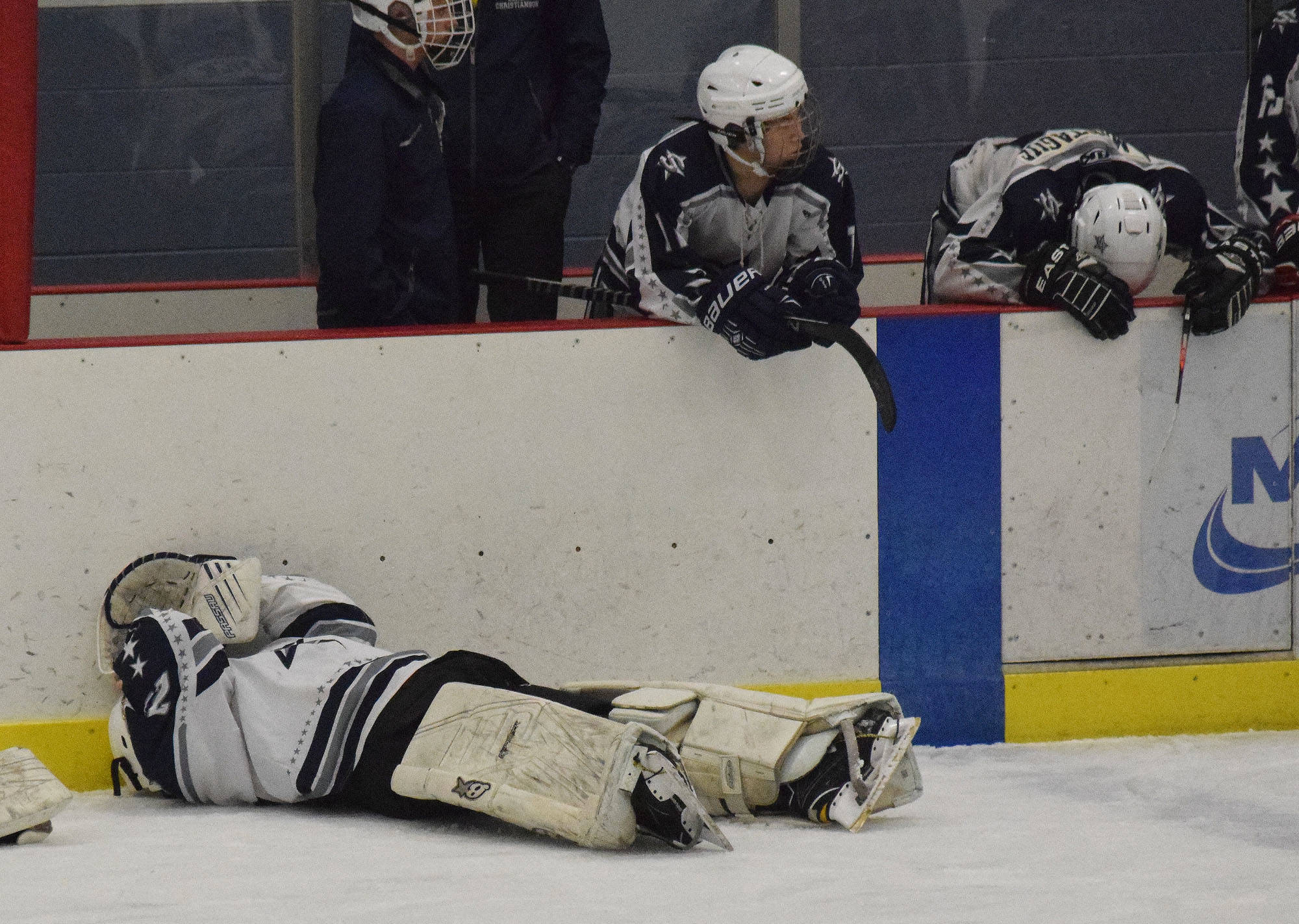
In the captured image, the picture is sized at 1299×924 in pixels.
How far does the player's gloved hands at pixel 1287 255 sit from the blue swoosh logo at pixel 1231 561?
49cm

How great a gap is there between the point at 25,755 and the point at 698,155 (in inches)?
65.9

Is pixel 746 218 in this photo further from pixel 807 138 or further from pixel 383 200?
pixel 383 200

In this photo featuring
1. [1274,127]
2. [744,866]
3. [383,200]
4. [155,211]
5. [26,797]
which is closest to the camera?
[744,866]

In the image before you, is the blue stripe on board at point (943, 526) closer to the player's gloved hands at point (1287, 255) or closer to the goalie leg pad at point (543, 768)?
the player's gloved hands at point (1287, 255)

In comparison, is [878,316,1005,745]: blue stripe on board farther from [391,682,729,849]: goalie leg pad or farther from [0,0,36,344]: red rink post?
[0,0,36,344]: red rink post

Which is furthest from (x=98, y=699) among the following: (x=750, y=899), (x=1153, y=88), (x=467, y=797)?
(x=1153, y=88)

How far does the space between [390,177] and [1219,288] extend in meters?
1.62

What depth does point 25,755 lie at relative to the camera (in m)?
2.70

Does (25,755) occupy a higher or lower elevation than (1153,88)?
lower

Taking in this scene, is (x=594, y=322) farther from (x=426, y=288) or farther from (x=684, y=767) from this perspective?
(x=684, y=767)

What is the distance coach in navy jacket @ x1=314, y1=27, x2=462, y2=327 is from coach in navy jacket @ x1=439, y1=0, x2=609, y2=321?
0.37m

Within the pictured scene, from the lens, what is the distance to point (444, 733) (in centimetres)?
266

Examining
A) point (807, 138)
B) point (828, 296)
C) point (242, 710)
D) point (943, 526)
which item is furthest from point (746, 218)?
point (242, 710)

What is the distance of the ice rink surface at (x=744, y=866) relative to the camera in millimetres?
2209
